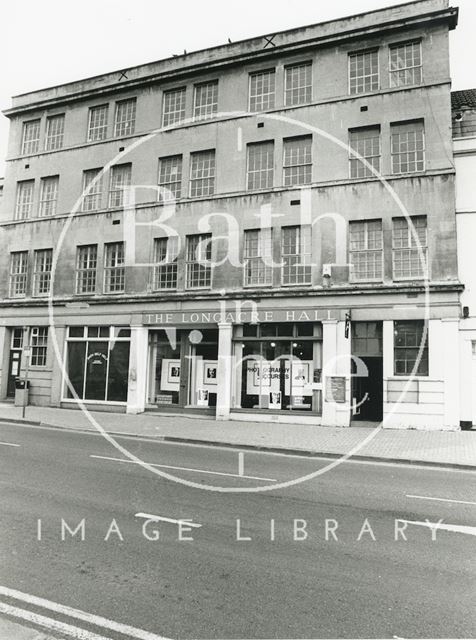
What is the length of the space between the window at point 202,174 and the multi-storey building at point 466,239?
32.7ft

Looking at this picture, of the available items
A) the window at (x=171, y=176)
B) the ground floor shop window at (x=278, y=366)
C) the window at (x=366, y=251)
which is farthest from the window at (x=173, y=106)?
the ground floor shop window at (x=278, y=366)

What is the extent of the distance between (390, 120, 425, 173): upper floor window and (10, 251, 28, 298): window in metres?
18.3

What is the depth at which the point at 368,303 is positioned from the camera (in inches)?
720

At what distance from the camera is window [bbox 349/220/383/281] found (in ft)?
61.6

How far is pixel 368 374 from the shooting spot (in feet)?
60.4

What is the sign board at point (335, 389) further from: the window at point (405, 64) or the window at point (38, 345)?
the window at point (38, 345)

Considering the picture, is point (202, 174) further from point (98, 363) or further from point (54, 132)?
point (98, 363)

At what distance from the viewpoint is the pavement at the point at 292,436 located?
12.8 meters

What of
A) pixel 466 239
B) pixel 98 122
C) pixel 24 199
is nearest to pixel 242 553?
pixel 466 239

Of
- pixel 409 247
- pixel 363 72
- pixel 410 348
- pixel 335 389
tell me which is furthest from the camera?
pixel 363 72

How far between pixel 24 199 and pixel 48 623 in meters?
25.6

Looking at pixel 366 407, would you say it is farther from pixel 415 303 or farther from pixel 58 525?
pixel 58 525

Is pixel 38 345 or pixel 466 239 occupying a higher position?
pixel 466 239

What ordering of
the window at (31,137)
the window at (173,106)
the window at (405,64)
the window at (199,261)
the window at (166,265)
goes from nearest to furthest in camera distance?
the window at (405,64) → the window at (199,261) → the window at (166,265) → the window at (173,106) → the window at (31,137)
